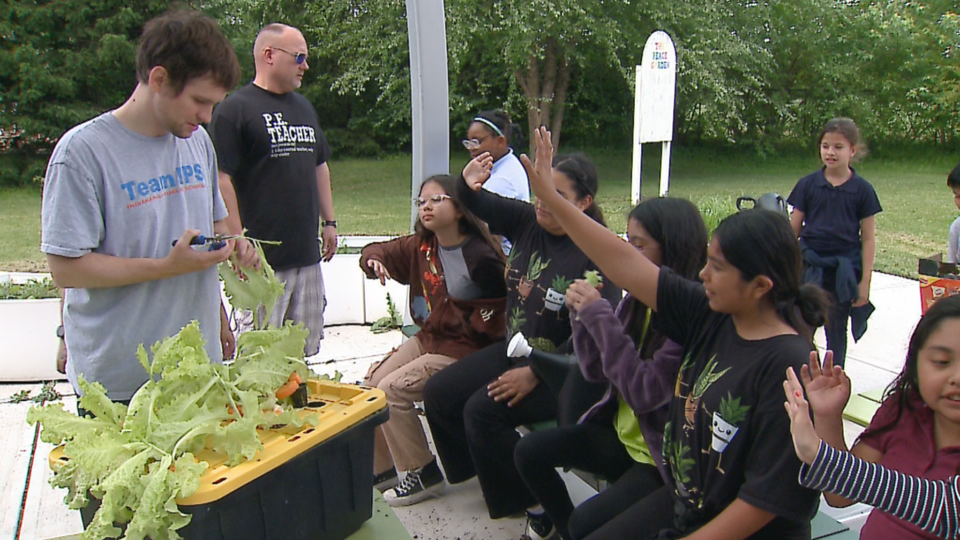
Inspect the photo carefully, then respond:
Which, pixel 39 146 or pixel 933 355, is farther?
pixel 39 146

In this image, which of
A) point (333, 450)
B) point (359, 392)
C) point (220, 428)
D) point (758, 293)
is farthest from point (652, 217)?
point (220, 428)

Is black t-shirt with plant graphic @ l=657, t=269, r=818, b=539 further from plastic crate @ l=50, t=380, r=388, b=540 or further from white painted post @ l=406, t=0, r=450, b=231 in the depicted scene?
white painted post @ l=406, t=0, r=450, b=231

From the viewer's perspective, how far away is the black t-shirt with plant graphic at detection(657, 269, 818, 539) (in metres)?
1.64

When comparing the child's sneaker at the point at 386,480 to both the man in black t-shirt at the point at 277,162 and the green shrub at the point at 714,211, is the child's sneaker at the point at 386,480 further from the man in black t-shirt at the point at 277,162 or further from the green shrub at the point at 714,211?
the green shrub at the point at 714,211

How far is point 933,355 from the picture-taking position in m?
1.53

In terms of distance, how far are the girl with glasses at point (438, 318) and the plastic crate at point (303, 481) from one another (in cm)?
126

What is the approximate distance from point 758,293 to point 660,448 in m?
0.58

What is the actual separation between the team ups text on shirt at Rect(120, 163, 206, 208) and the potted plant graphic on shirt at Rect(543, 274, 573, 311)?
126 cm

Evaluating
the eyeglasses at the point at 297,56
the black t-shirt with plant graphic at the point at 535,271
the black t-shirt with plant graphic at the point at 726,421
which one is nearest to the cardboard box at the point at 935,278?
the black t-shirt with plant graphic at the point at 535,271

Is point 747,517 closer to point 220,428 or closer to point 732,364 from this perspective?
point 732,364

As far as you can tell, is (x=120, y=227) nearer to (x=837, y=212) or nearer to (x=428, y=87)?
(x=428, y=87)

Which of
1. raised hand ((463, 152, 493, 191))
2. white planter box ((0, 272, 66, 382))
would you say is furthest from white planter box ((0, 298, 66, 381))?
raised hand ((463, 152, 493, 191))

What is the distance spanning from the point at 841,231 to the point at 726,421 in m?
2.78

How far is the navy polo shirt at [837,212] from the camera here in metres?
4.02
